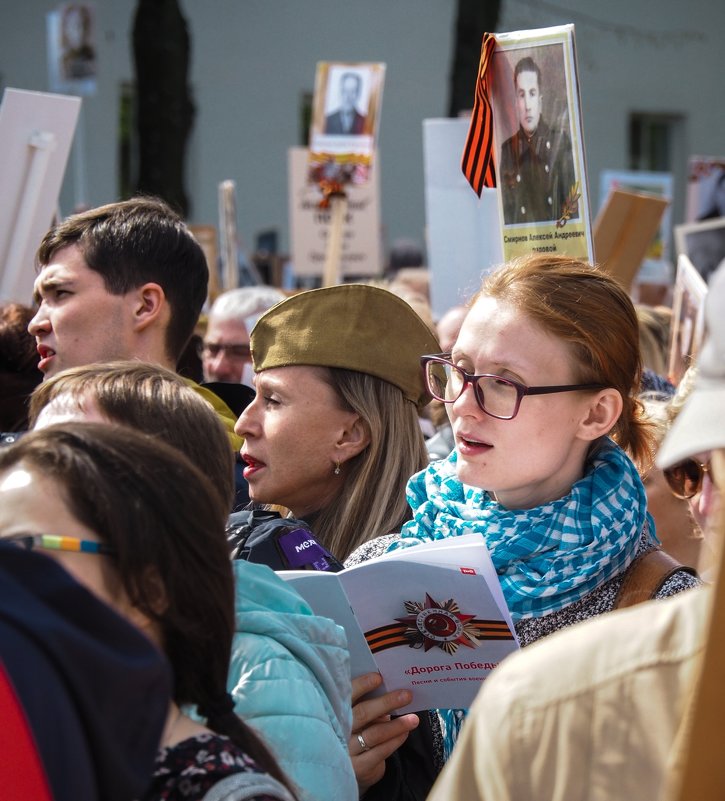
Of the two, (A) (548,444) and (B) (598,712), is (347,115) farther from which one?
(B) (598,712)

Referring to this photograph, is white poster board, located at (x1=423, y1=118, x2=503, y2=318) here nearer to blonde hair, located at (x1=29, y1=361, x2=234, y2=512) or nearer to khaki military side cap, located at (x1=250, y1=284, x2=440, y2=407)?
khaki military side cap, located at (x1=250, y1=284, x2=440, y2=407)

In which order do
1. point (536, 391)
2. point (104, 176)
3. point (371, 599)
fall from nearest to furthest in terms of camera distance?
point (371, 599), point (536, 391), point (104, 176)

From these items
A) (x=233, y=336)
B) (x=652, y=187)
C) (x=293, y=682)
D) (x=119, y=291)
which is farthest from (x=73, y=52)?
(x=293, y=682)

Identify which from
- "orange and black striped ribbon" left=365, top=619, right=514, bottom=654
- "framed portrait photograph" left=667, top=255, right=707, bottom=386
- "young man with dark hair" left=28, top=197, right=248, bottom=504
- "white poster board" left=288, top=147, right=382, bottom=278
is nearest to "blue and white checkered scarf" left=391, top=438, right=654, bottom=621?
"orange and black striped ribbon" left=365, top=619, right=514, bottom=654

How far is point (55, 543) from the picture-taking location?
133 cm

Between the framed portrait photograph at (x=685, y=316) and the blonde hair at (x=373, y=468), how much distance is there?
50.3 inches

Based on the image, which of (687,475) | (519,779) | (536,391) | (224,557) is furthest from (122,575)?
(687,475)

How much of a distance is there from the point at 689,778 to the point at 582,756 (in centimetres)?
12

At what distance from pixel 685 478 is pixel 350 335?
833 millimetres

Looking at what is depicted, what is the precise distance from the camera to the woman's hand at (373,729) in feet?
6.84

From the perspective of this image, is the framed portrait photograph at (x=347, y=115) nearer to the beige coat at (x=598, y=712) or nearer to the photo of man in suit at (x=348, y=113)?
the photo of man in suit at (x=348, y=113)

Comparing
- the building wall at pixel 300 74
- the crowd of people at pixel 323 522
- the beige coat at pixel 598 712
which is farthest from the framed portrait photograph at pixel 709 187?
the building wall at pixel 300 74

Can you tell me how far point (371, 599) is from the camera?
206 cm

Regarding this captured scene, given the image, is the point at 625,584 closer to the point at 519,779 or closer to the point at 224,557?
the point at 224,557
